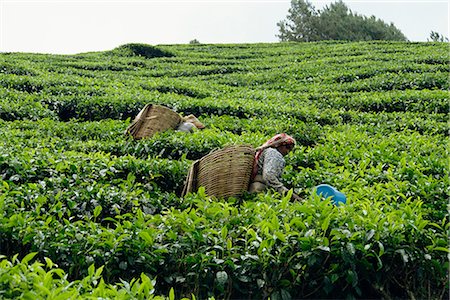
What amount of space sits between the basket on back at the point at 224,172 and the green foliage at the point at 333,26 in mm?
41123

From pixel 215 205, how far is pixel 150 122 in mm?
4370

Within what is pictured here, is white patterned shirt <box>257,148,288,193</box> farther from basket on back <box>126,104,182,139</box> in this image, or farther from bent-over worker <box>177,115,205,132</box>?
bent-over worker <box>177,115,205,132</box>

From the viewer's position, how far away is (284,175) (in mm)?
7555

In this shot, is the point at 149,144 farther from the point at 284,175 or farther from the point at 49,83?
the point at 49,83

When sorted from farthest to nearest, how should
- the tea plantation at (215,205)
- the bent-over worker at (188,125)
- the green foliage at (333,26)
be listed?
the green foliage at (333,26), the bent-over worker at (188,125), the tea plantation at (215,205)

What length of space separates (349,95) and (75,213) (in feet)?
35.3

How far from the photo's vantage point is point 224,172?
687cm

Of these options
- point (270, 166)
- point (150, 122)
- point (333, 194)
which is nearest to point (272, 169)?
point (270, 166)

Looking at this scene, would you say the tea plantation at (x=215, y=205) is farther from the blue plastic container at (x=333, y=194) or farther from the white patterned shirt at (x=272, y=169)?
the white patterned shirt at (x=272, y=169)

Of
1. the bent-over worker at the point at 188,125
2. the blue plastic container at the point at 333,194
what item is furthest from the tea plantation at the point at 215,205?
the bent-over worker at the point at 188,125

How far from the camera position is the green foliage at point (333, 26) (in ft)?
156

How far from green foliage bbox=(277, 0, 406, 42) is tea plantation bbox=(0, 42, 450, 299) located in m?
34.2

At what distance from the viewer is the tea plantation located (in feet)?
15.4

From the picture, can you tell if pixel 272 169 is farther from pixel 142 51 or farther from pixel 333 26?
pixel 333 26
